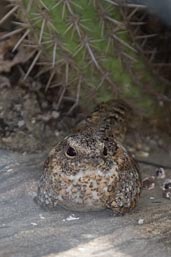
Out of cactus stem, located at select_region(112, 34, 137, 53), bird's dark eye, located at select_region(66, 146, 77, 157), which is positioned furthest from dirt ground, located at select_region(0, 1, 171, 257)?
cactus stem, located at select_region(112, 34, 137, 53)

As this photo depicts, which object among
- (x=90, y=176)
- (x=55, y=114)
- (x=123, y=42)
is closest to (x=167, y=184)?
(x=90, y=176)

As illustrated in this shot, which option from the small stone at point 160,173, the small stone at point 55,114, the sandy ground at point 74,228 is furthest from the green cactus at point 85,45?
the sandy ground at point 74,228

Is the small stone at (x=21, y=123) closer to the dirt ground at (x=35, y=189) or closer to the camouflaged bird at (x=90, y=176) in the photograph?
the dirt ground at (x=35, y=189)

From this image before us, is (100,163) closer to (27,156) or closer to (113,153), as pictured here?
(113,153)

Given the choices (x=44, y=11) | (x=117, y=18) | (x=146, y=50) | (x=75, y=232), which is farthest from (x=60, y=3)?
(x=75, y=232)

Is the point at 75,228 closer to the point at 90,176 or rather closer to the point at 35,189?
the point at 90,176

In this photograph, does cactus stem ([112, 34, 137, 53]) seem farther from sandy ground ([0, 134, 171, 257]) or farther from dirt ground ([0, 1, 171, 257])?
sandy ground ([0, 134, 171, 257])
